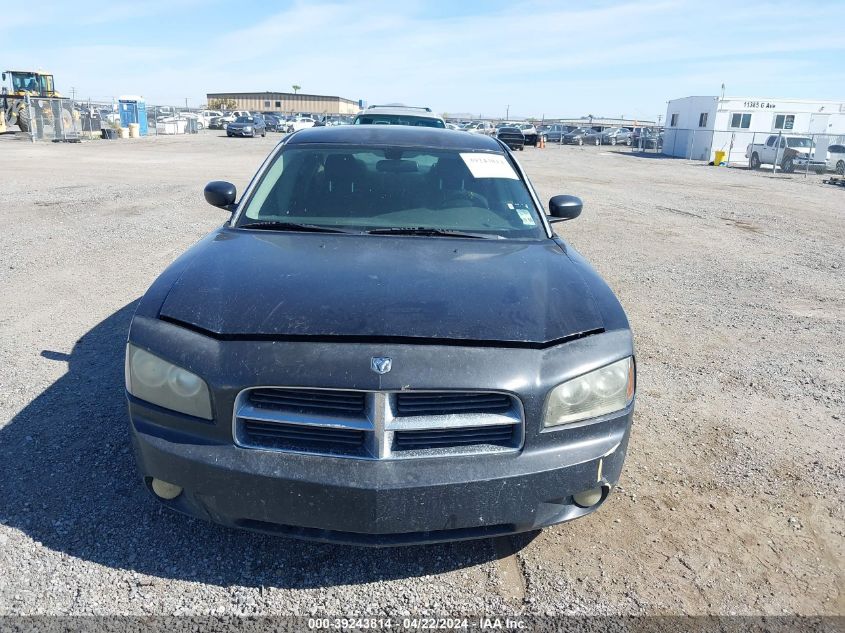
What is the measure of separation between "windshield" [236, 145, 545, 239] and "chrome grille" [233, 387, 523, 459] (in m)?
1.44

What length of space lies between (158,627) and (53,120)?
3870cm

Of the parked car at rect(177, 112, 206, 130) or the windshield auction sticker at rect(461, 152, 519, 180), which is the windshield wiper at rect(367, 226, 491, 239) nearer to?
the windshield auction sticker at rect(461, 152, 519, 180)

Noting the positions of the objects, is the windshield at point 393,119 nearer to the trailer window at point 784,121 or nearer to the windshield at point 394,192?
the windshield at point 394,192

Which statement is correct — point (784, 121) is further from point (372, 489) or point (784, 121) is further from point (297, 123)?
point (372, 489)

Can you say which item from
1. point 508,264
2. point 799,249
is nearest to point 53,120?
point 799,249

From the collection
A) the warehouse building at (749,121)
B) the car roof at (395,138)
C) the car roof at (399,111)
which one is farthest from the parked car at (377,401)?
the warehouse building at (749,121)

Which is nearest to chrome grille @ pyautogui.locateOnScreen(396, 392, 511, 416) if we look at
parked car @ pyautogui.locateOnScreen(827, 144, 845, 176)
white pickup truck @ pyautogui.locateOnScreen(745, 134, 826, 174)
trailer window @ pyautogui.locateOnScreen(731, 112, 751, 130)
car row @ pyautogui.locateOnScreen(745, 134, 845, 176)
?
car row @ pyautogui.locateOnScreen(745, 134, 845, 176)

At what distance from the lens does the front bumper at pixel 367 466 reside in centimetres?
226

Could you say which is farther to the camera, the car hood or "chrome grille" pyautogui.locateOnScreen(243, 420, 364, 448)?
the car hood

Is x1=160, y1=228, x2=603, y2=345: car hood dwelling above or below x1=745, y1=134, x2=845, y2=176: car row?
below

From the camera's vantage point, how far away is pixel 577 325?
2623 millimetres

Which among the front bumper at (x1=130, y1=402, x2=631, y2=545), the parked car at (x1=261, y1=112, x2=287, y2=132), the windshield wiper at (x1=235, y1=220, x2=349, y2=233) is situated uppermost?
the parked car at (x1=261, y1=112, x2=287, y2=132)

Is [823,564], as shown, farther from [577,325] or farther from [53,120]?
[53,120]

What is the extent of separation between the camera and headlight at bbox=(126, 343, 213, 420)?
237 cm
